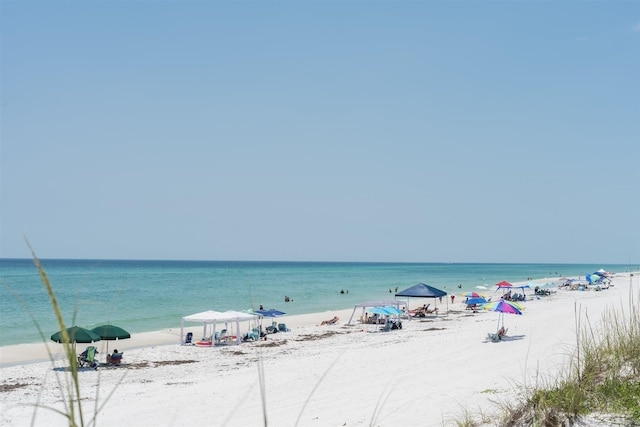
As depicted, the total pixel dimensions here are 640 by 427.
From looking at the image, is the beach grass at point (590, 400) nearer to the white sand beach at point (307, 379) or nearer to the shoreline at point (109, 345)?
the white sand beach at point (307, 379)

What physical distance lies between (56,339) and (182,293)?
36278 millimetres

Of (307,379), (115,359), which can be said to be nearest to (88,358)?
(115,359)

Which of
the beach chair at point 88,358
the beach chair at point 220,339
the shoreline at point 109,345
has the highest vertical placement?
the beach chair at point 88,358

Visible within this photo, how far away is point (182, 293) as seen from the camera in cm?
4956

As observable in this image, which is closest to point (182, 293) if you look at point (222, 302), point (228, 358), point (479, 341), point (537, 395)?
point (222, 302)

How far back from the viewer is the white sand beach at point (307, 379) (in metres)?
7.64

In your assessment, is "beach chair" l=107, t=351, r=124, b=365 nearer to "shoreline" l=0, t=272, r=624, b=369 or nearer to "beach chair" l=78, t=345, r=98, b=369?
"shoreline" l=0, t=272, r=624, b=369

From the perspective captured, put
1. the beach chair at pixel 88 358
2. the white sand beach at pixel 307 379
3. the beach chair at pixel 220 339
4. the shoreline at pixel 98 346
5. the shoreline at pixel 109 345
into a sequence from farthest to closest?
the beach chair at pixel 220 339, the shoreline at pixel 109 345, the shoreline at pixel 98 346, the beach chair at pixel 88 358, the white sand beach at pixel 307 379

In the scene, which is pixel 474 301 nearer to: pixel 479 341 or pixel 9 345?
pixel 479 341

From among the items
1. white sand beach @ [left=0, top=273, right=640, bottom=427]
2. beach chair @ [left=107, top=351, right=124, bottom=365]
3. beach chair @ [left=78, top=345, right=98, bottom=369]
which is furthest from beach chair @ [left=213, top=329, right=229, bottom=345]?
beach chair @ [left=78, top=345, right=98, bottom=369]

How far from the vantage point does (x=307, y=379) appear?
38.2 ft

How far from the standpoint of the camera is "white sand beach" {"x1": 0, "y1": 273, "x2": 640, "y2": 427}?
7.64 m

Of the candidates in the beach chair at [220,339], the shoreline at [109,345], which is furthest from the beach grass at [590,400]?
the beach chair at [220,339]

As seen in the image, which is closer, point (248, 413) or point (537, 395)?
point (537, 395)
